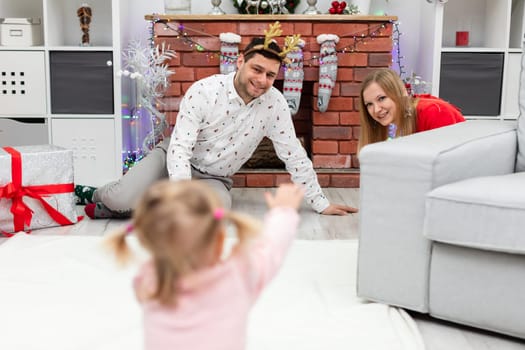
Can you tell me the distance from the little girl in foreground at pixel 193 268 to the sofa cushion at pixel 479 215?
78 cm

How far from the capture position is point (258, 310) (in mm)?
2111

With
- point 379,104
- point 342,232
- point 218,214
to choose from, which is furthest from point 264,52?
point 218,214

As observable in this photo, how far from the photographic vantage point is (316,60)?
4055 mm

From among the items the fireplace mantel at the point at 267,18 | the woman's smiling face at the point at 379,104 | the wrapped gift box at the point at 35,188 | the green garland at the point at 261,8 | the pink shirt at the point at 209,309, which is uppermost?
the green garland at the point at 261,8

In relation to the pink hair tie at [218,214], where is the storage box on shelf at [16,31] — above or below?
above

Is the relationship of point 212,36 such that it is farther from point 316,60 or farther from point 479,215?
point 479,215

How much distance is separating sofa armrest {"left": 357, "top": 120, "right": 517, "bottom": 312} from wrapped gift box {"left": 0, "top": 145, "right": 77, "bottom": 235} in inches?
59.4

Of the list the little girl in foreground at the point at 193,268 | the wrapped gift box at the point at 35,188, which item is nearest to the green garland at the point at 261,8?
the wrapped gift box at the point at 35,188

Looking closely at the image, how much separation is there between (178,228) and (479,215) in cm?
103

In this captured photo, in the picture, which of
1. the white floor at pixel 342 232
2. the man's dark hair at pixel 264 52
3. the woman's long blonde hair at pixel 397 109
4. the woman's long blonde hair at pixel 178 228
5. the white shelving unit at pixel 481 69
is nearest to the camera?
the woman's long blonde hair at pixel 178 228

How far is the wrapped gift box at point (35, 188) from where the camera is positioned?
2951 millimetres

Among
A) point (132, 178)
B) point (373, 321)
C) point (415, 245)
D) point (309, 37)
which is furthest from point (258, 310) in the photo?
point (309, 37)

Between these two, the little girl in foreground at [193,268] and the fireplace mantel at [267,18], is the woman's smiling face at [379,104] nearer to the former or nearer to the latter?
the fireplace mantel at [267,18]

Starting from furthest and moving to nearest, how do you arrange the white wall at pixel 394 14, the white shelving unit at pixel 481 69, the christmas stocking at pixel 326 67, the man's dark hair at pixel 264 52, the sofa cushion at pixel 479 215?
the white wall at pixel 394 14 → the white shelving unit at pixel 481 69 → the christmas stocking at pixel 326 67 → the man's dark hair at pixel 264 52 → the sofa cushion at pixel 479 215
